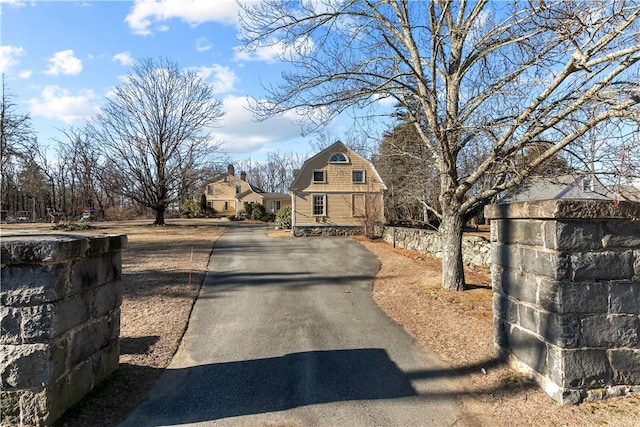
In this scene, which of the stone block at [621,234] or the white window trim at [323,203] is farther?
the white window trim at [323,203]

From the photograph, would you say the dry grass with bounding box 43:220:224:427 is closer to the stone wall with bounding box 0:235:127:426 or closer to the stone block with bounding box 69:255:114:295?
the stone wall with bounding box 0:235:127:426

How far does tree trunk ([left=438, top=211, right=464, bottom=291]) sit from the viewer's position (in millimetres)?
8602

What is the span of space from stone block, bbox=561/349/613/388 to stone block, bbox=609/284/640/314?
1.36 feet

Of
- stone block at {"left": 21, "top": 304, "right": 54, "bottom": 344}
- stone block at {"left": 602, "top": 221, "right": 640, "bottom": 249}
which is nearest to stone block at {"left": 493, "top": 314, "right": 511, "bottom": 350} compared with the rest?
stone block at {"left": 602, "top": 221, "right": 640, "bottom": 249}

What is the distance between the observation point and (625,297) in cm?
353

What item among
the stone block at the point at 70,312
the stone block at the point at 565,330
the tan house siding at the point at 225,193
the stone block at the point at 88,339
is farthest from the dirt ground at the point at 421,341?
the tan house siding at the point at 225,193

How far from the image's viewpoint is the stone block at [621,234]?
3.52m

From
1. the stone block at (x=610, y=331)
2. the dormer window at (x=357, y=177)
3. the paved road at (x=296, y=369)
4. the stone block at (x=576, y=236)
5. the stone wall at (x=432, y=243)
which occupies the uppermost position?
the dormer window at (x=357, y=177)

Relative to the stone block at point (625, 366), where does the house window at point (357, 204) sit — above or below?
above

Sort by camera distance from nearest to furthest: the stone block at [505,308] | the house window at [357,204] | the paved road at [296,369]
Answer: the paved road at [296,369] → the stone block at [505,308] → the house window at [357,204]

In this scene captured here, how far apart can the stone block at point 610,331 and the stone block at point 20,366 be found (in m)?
4.42

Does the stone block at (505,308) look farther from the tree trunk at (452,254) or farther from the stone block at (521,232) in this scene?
the tree trunk at (452,254)

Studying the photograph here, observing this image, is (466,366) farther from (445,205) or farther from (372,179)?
(372,179)

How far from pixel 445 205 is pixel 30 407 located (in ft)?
25.3
